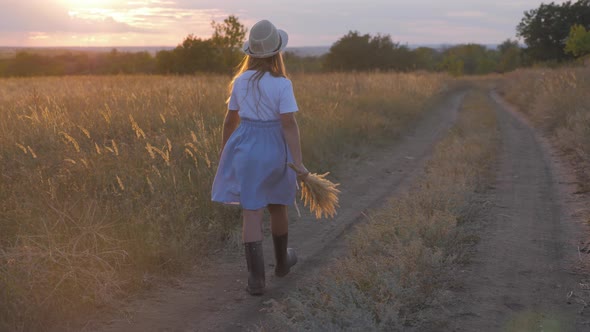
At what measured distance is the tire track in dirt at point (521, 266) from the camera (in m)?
3.55

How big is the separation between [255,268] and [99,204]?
5.83 feet

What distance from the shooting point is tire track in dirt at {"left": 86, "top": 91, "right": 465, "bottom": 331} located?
12.6 feet

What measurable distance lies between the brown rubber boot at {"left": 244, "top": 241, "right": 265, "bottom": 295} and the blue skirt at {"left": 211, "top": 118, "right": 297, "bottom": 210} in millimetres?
297

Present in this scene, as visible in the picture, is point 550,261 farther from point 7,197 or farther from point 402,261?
point 7,197

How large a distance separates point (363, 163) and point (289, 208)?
10.6ft

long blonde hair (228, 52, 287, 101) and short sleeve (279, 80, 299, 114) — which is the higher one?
long blonde hair (228, 52, 287, 101)

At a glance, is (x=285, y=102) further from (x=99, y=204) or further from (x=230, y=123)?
(x=99, y=204)

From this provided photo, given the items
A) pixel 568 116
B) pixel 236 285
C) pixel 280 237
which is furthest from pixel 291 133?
pixel 568 116

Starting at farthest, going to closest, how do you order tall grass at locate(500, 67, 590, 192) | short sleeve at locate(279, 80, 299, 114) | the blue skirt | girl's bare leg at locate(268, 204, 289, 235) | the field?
tall grass at locate(500, 67, 590, 192)
girl's bare leg at locate(268, 204, 289, 235)
the blue skirt
short sleeve at locate(279, 80, 299, 114)
the field

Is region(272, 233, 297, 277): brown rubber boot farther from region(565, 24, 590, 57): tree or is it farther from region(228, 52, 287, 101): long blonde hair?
region(565, 24, 590, 57): tree

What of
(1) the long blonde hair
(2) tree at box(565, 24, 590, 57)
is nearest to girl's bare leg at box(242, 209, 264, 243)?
(1) the long blonde hair

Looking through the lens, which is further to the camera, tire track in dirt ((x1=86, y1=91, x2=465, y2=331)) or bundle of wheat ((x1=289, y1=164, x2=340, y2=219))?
bundle of wheat ((x1=289, y1=164, x2=340, y2=219))

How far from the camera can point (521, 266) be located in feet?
14.6

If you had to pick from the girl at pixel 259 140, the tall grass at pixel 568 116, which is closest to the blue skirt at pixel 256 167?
the girl at pixel 259 140
